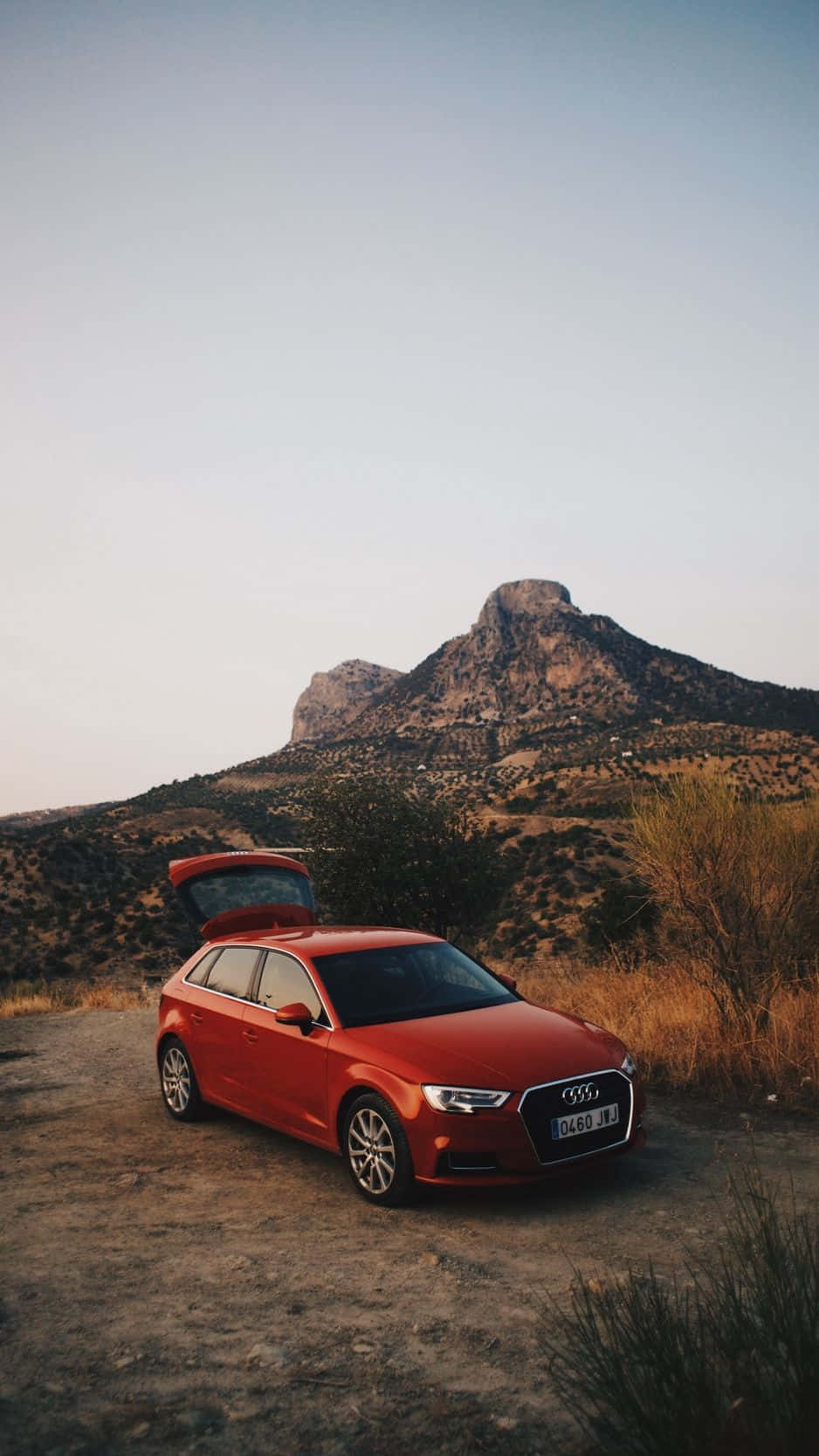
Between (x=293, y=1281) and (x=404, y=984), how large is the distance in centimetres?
255

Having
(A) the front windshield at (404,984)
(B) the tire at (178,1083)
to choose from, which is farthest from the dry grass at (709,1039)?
(B) the tire at (178,1083)

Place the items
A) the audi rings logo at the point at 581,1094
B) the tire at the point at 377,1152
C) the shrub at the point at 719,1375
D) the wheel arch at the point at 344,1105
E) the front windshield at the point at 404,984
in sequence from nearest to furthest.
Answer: the shrub at the point at 719,1375, the tire at the point at 377,1152, the audi rings logo at the point at 581,1094, the wheel arch at the point at 344,1105, the front windshield at the point at 404,984

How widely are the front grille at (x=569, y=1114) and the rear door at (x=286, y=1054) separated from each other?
4.62ft

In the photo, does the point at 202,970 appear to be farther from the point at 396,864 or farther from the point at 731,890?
the point at 396,864

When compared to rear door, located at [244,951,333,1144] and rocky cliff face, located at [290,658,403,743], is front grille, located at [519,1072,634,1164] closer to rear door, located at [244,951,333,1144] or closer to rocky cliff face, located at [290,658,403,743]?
rear door, located at [244,951,333,1144]

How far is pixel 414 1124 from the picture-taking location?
230 inches

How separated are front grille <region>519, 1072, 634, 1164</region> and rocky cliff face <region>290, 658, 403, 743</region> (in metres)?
156

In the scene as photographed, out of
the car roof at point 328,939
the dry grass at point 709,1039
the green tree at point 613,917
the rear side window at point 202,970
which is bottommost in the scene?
the green tree at point 613,917

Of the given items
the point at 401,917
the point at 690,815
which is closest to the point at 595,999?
the point at 690,815

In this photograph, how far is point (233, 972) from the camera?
799cm

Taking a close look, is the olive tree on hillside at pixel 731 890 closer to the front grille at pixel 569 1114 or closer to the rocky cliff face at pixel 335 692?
the front grille at pixel 569 1114

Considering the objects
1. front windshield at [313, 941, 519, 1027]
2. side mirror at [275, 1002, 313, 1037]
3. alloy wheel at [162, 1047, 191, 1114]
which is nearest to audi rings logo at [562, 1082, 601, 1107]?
front windshield at [313, 941, 519, 1027]

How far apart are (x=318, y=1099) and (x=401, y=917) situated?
13.9 metres

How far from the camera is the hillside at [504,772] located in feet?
132
